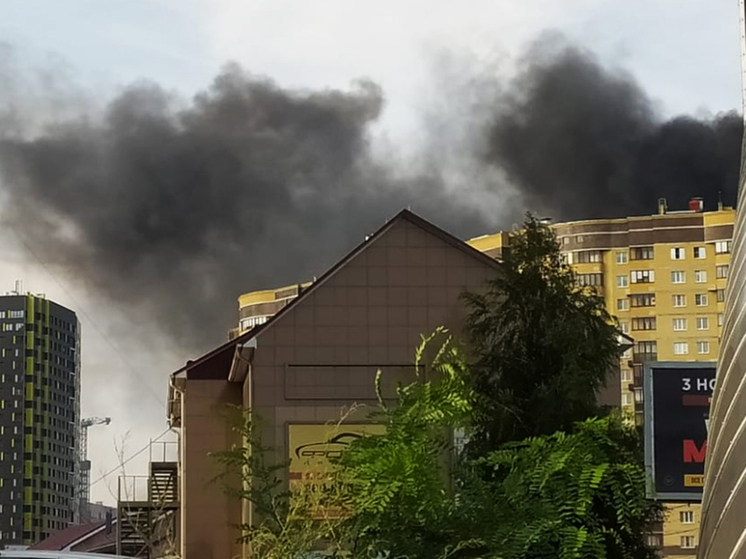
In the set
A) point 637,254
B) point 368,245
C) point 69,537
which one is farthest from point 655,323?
point 368,245

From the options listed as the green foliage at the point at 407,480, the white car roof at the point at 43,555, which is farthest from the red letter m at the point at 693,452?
the white car roof at the point at 43,555

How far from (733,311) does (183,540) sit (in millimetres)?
29612

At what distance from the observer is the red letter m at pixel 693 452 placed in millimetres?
20359

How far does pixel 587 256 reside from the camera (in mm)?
100250

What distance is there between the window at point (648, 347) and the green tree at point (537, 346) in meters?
71.5

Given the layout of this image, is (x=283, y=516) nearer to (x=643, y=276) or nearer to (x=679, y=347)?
(x=679, y=347)

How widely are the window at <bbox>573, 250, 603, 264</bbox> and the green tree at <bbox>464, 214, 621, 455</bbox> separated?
71.6 metres

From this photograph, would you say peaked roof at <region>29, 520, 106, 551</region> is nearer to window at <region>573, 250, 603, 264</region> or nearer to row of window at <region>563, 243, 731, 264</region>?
row of window at <region>563, 243, 731, 264</region>

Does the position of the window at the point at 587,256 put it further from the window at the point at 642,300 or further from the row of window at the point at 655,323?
the row of window at the point at 655,323

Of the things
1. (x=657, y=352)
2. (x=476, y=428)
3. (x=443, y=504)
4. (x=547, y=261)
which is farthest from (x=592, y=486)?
(x=657, y=352)

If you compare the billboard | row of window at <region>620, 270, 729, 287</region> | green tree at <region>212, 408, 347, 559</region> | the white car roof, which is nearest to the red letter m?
the billboard

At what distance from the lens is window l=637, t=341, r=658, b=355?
99.0 meters

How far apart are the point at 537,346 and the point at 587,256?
7474 cm

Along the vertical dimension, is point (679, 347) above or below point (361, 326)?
above
